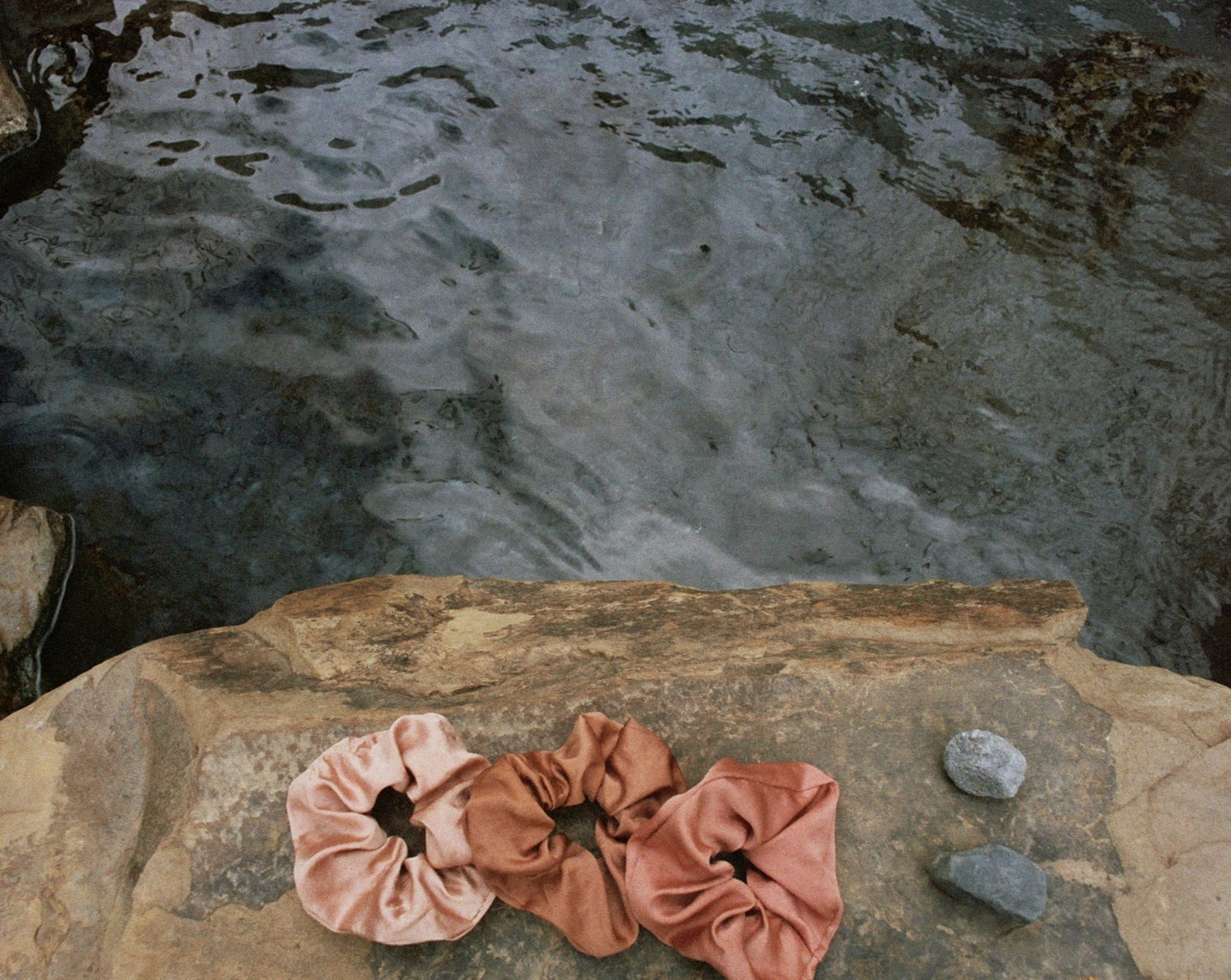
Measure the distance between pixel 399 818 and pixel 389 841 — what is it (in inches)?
5.4

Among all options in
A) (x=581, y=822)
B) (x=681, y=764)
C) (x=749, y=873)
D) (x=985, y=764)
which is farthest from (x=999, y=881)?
(x=581, y=822)

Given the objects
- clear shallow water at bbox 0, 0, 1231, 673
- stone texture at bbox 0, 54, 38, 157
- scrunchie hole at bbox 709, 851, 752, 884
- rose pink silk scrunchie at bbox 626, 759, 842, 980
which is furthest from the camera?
stone texture at bbox 0, 54, 38, 157

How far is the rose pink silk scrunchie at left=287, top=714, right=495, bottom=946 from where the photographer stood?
2221 mm

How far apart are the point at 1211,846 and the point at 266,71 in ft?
17.7

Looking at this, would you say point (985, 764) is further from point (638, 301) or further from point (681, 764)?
point (638, 301)

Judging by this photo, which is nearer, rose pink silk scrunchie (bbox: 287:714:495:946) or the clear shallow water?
rose pink silk scrunchie (bbox: 287:714:495:946)

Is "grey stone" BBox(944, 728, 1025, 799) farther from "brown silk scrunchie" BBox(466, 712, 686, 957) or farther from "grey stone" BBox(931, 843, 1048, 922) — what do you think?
"brown silk scrunchie" BBox(466, 712, 686, 957)

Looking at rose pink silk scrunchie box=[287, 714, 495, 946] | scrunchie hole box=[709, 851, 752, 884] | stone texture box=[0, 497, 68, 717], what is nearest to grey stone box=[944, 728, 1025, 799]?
scrunchie hole box=[709, 851, 752, 884]

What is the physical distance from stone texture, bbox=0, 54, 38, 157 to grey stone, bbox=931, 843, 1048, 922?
526 cm

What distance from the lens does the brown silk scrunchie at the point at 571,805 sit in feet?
7.40

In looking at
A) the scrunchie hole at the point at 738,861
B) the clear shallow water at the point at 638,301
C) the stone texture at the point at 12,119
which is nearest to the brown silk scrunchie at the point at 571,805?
the scrunchie hole at the point at 738,861

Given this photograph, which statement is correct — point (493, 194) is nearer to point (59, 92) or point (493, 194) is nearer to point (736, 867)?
point (59, 92)

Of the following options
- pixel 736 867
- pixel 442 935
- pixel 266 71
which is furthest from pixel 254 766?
pixel 266 71

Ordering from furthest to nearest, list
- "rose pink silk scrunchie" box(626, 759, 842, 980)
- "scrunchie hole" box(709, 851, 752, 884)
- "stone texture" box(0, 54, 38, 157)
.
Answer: "stone texture" box(0, 54, 38, 157), "scrunchie hole" box(709, 851, 752, 884), "rose pink silk scrunchie" box(626, 759, 842, 980)
